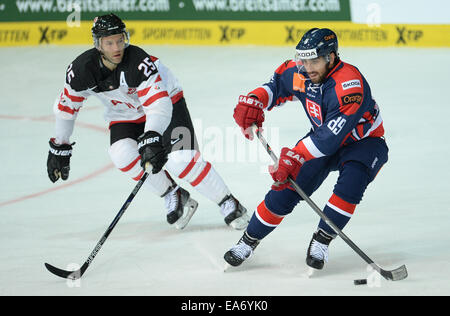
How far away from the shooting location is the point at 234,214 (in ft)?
15.9

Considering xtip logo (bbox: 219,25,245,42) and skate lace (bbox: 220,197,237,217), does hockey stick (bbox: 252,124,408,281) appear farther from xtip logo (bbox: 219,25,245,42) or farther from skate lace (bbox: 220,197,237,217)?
xtip logo (bbox: 219,25,245,42)

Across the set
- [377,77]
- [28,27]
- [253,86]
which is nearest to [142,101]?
[253,86]

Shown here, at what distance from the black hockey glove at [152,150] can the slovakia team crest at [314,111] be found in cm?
81

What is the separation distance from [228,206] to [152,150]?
0.77 metres

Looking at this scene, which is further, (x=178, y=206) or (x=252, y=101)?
(x=178, y=206)

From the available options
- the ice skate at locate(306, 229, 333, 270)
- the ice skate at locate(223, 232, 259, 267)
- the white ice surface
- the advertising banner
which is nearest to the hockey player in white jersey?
the white ice surface

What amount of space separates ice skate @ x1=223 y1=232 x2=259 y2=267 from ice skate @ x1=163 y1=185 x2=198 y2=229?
80cm

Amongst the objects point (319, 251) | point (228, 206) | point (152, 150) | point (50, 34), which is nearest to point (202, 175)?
point (228, 206)

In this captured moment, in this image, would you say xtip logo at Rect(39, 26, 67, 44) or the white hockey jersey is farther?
xtip logo at Rect(39, 26, 67, 44)

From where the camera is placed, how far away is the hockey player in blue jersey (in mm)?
3908

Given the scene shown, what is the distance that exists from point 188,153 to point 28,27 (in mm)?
6923

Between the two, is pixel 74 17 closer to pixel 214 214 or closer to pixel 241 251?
pixel 214 214

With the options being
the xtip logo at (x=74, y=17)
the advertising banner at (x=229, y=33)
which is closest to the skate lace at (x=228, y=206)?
the advertising banner at (x=229, y=33)

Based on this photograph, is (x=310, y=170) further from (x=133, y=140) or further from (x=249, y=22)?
(x=249, y=22)
